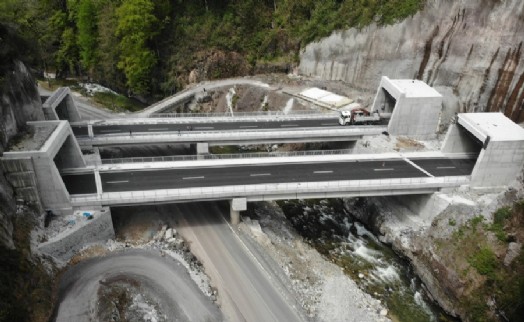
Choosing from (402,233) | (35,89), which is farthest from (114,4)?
(402,233)

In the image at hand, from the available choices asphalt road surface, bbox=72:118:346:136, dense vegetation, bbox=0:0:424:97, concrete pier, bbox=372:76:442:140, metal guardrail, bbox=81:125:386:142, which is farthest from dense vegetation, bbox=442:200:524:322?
dense vegetation, bbox=0:0:424:97

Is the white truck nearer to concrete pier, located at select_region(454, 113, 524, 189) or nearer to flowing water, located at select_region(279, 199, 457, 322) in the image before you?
flowing water, located at select_region(279, 199, 457, 322)

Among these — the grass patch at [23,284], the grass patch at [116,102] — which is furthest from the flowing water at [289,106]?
the grass patch at [23,284]

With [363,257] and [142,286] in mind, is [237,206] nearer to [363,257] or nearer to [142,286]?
[142,286]

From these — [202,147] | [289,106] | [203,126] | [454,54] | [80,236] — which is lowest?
[202,147]

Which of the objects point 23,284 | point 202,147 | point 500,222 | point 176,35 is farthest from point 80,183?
point 176,35
